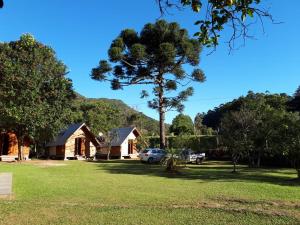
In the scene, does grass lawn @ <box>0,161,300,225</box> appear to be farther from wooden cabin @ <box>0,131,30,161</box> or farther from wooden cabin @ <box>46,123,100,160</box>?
wooden cabin @ <box>46,123,100,160</box>

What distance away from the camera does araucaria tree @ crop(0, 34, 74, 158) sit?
30094 millimetres

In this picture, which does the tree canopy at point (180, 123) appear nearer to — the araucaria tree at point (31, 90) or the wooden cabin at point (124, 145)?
the wooden cabin at point (124, 145)

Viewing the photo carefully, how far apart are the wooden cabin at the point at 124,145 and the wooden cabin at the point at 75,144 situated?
2.39 metres

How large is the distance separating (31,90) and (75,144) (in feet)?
33.7

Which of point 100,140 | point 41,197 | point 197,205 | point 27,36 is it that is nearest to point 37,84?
point 27,36

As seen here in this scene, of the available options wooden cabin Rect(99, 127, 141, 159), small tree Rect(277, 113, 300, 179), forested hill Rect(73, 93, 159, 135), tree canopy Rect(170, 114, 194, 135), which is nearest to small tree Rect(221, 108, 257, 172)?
small tree Rect(277, 113, 300, 179)

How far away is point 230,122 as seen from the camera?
2720cm

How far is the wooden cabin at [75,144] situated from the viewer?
126 feet

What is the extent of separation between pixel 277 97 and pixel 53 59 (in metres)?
23.9

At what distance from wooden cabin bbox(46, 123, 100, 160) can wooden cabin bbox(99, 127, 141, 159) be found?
94.3 inches

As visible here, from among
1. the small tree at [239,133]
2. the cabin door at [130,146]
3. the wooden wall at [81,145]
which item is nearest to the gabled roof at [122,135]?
the cabin door at [130,146]

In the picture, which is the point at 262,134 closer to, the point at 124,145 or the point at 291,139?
the point at 291,139

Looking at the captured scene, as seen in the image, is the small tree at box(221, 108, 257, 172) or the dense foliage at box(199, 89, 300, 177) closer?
the dense foliage at box(199, 89, 300, 177)

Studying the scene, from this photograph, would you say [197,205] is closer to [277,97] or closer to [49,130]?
[49,130]
